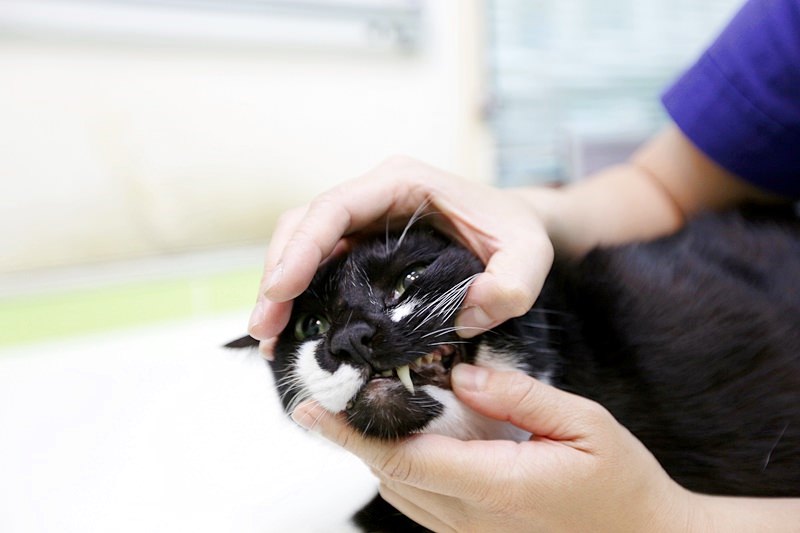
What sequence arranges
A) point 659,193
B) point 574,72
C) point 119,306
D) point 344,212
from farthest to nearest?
1. point 574,72
2. point 119,306
3. point 659,193
4. point 344,212

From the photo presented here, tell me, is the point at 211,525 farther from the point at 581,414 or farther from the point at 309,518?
the point at 581,414

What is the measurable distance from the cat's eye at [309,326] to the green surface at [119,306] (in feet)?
2.06

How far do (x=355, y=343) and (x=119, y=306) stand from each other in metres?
1.02

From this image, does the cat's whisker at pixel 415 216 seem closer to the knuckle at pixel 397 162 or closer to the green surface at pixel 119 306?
the knuckle at pixel 397 162

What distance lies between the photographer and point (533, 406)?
60 cm

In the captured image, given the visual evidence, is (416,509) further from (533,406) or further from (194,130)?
(194,130)

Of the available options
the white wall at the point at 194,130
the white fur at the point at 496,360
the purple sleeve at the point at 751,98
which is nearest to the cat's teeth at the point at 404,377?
the white fur at the point at 496,360

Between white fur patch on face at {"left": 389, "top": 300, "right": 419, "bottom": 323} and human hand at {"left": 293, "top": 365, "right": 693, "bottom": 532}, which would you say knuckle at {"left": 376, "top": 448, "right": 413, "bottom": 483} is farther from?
white fur patch on face at {"left": 389, "top": 300, "right": 419, "bottom": 323}

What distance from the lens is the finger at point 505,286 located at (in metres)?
0.59

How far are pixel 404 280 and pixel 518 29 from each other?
70.0 inches

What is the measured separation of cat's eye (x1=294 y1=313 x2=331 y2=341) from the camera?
0.70 metres

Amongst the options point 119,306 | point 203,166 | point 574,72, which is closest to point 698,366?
point 119,306

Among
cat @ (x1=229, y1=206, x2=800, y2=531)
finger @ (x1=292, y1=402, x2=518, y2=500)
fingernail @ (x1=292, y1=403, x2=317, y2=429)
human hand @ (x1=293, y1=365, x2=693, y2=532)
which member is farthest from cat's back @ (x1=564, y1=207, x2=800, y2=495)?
fingernail @ (x1=292, y1=403, x2=317, y2=429)

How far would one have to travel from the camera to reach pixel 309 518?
2.56ft
